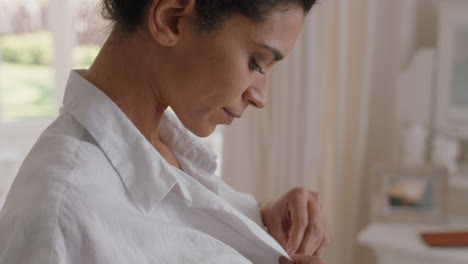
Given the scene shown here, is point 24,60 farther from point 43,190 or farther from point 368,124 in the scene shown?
point 43,190

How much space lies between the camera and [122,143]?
29.6 inches

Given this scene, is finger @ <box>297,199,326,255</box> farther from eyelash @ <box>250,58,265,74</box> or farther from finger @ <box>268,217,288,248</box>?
eyelash @ <box>250,58,265,74</box>

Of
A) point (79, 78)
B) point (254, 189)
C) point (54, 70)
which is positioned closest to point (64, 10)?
point (54, 70)

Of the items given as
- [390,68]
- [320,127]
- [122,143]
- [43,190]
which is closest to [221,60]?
[122,143]

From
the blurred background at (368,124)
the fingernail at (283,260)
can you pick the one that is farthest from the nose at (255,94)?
the blurred background at (368,124)

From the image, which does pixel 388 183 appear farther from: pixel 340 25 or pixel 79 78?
pixel 79 78

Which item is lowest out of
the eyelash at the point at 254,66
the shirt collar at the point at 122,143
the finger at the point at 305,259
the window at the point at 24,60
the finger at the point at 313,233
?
the finger at the point at 305,259

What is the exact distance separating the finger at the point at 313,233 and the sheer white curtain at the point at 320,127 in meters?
0.86

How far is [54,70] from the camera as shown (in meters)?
3.84

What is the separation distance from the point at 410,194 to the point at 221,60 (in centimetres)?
124

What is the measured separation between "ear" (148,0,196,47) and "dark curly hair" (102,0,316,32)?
0.05 ft

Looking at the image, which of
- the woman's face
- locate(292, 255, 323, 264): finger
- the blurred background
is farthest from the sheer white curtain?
the woman's face

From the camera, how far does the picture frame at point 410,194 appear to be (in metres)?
1.81

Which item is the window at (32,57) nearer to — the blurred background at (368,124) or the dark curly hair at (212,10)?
the blurred background at (368,124)
